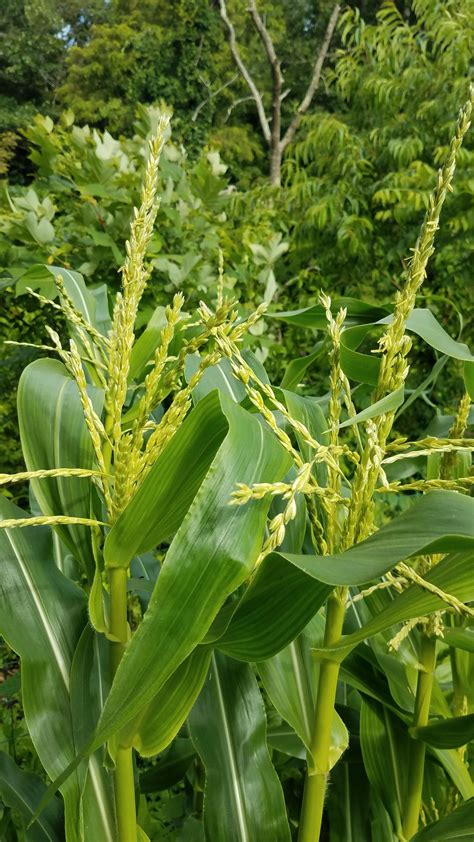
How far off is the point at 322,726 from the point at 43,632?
29 centimetres

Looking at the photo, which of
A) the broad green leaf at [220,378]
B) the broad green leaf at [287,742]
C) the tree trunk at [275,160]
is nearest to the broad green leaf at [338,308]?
the broad green leaf at [220,378]

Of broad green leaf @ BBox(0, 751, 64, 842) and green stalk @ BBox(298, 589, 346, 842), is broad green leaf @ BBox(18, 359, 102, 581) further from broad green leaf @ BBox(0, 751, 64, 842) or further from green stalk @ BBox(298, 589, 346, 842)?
broad green leaf @ BBox(0, 751, 64, 842)

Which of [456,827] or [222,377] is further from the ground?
[222,377]

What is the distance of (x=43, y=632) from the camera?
26.2 inches

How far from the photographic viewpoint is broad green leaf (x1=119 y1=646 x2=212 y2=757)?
57 centimetres

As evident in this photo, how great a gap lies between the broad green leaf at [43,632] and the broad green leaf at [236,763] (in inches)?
6.2

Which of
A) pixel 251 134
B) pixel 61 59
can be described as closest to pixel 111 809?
pixel 251 134

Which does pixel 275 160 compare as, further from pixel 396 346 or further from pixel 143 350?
pixel 396 346

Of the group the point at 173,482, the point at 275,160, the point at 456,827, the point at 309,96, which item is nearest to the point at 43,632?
the point at 173,482

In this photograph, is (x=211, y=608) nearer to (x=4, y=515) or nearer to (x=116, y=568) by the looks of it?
(x=116, y=568)

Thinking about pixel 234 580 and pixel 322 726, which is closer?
pixel 234 580

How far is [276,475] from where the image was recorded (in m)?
0.53

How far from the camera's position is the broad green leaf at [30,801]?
792 millimetres

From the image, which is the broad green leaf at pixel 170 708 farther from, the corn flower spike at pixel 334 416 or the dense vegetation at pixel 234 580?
the corn flower spike at pixel 334 416
